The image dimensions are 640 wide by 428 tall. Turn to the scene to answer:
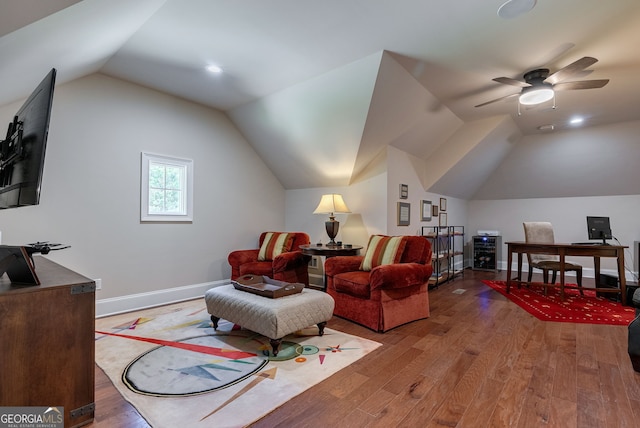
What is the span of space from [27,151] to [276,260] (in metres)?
2.80

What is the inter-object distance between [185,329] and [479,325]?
9.74 ft

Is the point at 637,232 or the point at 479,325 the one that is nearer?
the point at 479,325

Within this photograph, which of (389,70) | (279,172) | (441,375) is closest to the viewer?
(441,375)

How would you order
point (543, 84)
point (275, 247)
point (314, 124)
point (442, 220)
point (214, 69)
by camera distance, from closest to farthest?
point (543, 84), point (214, 69), point (314, 124), point (275, 247), point (442, 220)

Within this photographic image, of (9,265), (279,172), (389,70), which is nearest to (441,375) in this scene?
(9,265)

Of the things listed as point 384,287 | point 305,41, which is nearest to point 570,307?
point 384,287

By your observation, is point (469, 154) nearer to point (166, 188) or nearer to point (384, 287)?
point (384, 287)

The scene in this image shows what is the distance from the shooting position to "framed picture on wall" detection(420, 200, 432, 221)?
5267 mm

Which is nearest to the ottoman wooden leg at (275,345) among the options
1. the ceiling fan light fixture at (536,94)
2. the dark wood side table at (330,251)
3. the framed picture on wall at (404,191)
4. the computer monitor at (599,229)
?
the dark wood side table at (330,251)

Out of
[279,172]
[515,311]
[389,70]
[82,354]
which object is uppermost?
[389,70]

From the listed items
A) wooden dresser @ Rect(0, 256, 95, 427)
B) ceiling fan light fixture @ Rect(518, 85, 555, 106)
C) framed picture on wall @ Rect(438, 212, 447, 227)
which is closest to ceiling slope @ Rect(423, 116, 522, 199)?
framed picture on wall @ Rect(438, 212, 447, 227)

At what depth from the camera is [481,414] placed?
5.46 ft

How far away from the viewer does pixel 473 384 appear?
6.46 feet

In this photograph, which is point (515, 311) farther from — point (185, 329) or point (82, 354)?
point (82, 354)
